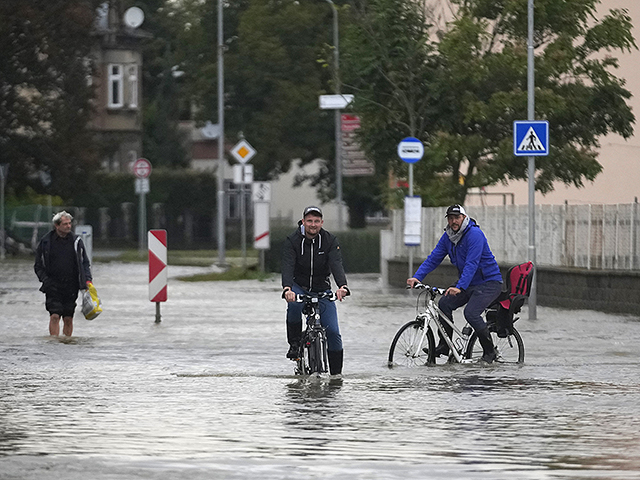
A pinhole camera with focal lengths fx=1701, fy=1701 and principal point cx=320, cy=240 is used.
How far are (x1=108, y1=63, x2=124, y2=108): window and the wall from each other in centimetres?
4870

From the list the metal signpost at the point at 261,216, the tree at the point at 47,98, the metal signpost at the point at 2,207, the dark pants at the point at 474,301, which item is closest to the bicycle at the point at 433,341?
the dark pants at the point at 474,301

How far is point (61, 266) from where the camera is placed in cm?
1920

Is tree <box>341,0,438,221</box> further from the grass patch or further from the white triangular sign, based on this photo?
the white triangular sign

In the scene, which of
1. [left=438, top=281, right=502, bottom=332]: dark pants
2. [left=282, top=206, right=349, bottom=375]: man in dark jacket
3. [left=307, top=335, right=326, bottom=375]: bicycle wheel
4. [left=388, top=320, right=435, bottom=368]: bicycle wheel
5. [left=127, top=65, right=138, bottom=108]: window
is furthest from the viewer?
[left=127, top=65, right=138, bottom=108]: window

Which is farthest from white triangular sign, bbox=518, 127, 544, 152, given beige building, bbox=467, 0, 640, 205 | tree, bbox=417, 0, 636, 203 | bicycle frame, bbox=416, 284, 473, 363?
beige building, bbox=467, 0, 640, 205

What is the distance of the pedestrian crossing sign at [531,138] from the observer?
24.1m

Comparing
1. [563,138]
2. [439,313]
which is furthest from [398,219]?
[439,313]

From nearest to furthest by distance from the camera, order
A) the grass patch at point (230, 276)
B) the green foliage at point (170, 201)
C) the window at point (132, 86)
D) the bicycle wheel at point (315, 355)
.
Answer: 1. the bicycle wheel at point (315, 355)
2. the grass patch at point (230, 276)
3. the green foliage at point (170, 201)
4. the window at point (132, 86)

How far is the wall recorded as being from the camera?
25.1m

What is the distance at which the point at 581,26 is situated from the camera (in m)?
35.6

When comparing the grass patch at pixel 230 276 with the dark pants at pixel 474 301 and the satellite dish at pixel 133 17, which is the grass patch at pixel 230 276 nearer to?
the dark pants at pixel 474 301

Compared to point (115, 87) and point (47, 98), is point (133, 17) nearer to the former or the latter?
point (115, 87)

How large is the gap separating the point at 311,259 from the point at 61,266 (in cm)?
559

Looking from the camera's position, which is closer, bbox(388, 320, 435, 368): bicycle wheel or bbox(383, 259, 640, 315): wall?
bbox(388, 320, 435, 368): bicycle wheel
